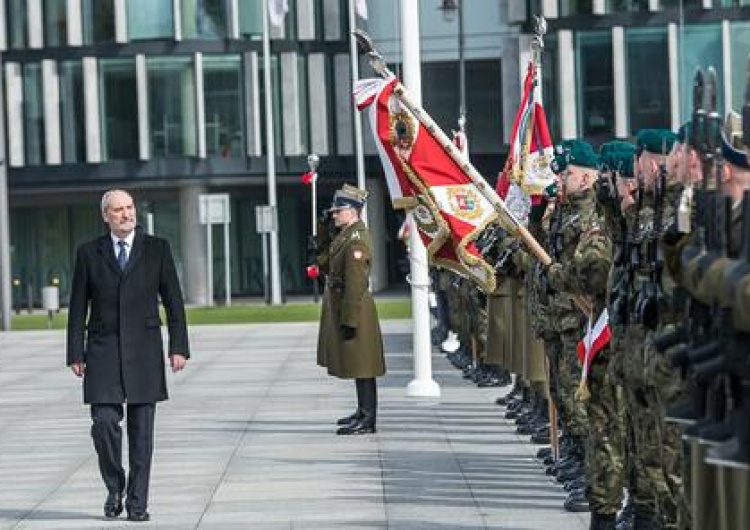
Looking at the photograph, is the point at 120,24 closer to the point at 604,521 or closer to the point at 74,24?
the point at 74,24

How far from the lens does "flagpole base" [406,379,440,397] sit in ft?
67.8

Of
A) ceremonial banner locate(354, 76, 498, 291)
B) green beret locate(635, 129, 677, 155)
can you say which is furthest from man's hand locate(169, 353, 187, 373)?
green beret locate(635, 129, 677, 155)

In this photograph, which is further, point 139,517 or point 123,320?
point 123,320

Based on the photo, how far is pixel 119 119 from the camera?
65688 millimetres

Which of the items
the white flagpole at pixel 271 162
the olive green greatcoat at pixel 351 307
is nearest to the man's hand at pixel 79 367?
the olive green greatcoat at pixel 351 307

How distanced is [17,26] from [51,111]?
3243mm

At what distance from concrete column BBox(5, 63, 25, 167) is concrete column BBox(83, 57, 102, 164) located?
229 cm

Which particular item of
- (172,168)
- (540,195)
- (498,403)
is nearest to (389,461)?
(540,195)

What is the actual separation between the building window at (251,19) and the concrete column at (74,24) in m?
5.34

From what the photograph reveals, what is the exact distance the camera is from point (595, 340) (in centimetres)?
1040

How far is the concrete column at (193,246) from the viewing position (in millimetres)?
65625

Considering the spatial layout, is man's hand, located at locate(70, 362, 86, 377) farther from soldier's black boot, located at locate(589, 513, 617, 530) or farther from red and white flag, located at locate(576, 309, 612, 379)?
soldier's black boot, located at locate(589, 513, 617, 530)

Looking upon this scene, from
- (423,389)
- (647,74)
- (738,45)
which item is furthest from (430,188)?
(647,74)

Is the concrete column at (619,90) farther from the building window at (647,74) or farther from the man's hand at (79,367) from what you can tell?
the man's hand at (79,367)
